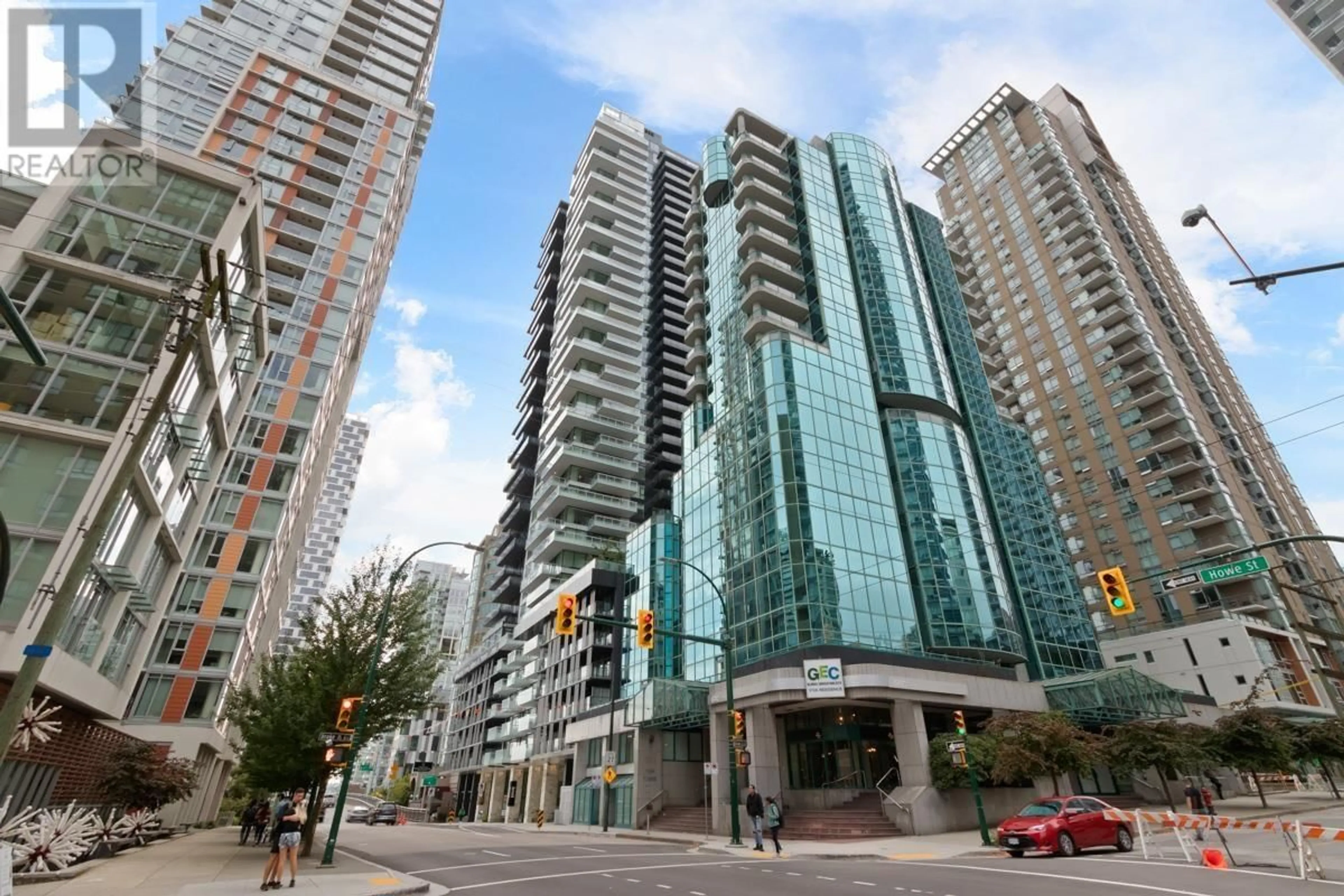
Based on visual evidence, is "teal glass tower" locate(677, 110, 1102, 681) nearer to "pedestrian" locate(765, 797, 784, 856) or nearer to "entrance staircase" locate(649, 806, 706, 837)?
"entrance staircase" locate(649, 806, 706, 837)

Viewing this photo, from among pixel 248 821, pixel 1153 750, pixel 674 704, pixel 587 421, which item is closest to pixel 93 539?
pixel 248 821

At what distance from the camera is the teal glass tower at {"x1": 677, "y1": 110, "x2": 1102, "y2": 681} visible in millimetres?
42938

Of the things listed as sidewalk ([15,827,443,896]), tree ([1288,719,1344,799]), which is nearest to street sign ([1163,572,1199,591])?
sidewalk ([15,827,443,896])

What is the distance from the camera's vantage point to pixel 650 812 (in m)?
38.7

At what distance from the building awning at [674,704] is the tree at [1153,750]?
1995 cm

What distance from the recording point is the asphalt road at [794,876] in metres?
13.1

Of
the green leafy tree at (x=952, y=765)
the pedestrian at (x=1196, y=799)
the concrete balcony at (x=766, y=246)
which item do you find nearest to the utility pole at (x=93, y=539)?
the green leafy tree at (x=952, y=765)

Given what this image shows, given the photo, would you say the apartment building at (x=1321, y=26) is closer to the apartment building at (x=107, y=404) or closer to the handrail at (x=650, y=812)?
the handrail at (x=650, y=812)

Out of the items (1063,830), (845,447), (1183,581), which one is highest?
(845,447)

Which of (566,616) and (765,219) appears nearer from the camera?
(566,616)

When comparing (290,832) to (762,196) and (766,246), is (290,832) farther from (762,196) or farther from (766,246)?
(762,196)

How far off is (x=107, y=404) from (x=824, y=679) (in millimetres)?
31139

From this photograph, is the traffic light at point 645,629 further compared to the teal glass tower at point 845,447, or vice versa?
the teal glass tower at point 845,447

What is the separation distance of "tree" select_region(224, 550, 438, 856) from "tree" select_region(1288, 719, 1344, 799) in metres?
47.8
